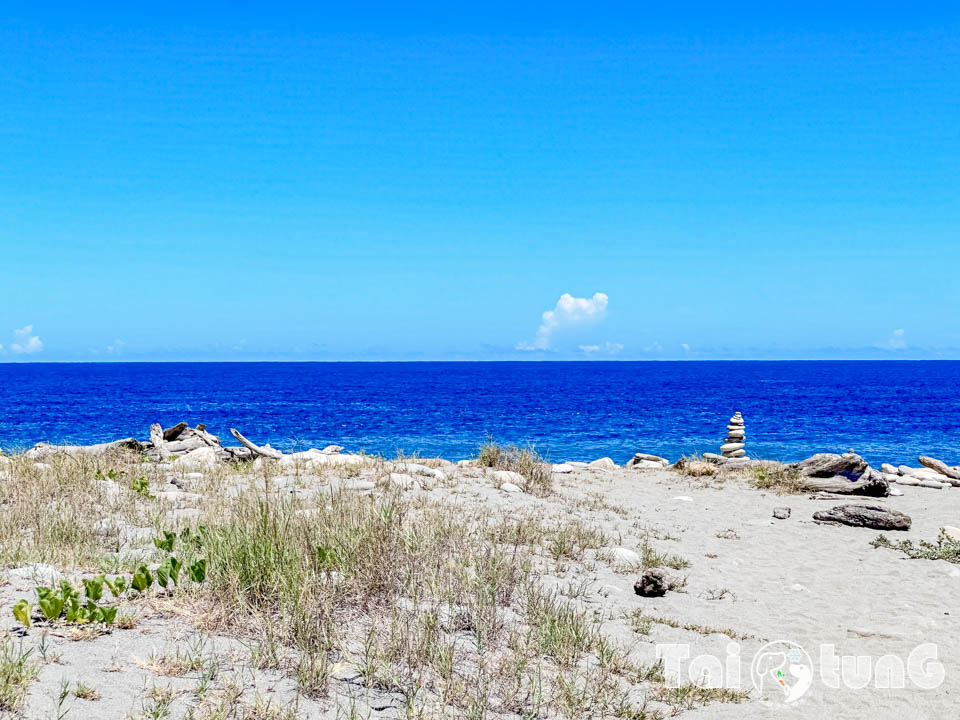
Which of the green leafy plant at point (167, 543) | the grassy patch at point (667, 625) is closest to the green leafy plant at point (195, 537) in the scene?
the green leafy plant at point (167, 543)

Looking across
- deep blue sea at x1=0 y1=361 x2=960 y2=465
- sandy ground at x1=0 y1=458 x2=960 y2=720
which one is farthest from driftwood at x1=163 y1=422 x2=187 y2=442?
sandy ground at x1=0 y1=458 x2=960 y2=720

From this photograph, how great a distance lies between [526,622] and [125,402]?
6957 centimetres

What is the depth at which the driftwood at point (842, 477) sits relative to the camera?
16.3 meters

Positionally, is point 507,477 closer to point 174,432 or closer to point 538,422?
point 174,432

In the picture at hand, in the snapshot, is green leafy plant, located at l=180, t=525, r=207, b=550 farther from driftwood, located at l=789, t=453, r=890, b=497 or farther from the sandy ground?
driftwood, located at l=789, t=453, r=890, b=497

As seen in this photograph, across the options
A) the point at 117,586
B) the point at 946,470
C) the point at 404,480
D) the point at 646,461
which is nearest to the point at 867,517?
the point at 404,480

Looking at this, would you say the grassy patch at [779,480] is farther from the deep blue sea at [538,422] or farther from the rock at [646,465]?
the deep blue sea at [538,422]

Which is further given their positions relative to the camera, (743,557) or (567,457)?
(567,457)

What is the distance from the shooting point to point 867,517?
12688 mm

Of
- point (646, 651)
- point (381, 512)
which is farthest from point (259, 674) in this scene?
point (646, 651)

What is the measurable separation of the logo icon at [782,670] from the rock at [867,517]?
7458mm

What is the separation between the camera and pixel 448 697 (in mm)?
4469

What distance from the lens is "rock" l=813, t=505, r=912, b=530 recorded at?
1259 centimetres

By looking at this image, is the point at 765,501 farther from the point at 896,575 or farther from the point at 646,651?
the point at 646,651
